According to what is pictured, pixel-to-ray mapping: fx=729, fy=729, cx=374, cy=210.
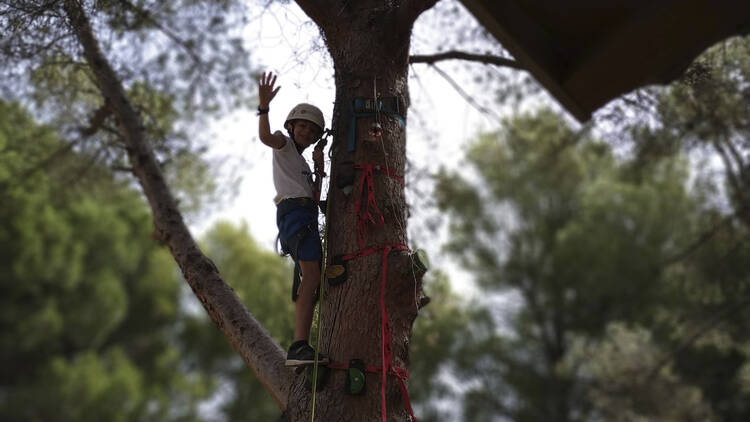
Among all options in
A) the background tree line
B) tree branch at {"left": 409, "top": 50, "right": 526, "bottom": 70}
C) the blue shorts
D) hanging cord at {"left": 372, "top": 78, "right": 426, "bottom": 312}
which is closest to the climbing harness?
hanging cord at {"left": 372, "top": 78, "right": 426, "bottom": 312}

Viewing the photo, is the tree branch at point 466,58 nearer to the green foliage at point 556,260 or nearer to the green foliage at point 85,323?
the green foliage at point 556,260

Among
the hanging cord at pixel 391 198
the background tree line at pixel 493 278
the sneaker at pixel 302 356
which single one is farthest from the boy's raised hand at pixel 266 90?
the background tree line at pixel 493 278

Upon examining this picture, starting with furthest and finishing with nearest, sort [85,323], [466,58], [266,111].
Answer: [85,323] < [466,58] < [266,111]

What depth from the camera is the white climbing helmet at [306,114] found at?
3.48 meters

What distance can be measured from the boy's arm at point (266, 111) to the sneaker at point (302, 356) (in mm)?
918

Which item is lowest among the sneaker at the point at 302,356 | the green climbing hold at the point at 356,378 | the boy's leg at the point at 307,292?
the green climbing hold at the point at 356,378

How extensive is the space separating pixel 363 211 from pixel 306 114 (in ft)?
2.16

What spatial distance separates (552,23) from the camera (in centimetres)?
317

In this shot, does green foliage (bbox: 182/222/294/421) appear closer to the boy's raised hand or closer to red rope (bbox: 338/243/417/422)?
the boy's raised hand

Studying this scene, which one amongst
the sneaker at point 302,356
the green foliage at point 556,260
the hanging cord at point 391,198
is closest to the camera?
the sneaker at point 302,356

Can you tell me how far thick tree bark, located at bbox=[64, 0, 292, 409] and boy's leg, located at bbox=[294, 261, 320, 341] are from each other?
7.3 inches

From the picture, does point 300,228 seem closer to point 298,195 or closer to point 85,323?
point 298,195

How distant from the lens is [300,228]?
10.6 feet

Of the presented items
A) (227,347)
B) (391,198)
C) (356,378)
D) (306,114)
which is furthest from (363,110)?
(227,347)
